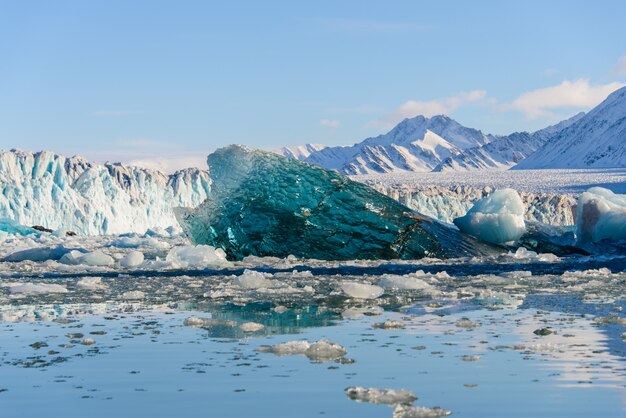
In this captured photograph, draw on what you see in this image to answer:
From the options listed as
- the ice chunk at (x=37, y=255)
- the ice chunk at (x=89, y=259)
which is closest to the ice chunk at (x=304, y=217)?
the ice chunk at (x=89, y=259)

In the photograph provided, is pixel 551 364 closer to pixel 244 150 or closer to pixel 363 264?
pixel 363 264

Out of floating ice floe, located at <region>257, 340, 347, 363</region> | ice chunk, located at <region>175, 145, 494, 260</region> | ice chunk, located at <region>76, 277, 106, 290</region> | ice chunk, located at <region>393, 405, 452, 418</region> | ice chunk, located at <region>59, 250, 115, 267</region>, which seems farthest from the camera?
ice chunk, located at <region>59, 250, 115, 267</region>

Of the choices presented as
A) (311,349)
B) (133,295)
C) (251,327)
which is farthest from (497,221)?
(311,349)

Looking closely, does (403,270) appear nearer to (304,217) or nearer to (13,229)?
(304,217)

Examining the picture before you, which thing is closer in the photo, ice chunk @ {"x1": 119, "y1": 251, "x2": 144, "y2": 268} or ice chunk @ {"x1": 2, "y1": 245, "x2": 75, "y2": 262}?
ice chunk @ {"x1": 119, "y1": 251, "x2": 144, "y2": 268}

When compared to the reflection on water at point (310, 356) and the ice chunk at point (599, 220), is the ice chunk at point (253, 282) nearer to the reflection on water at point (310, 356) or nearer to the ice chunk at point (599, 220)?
the reflection on water at point (310, 356)

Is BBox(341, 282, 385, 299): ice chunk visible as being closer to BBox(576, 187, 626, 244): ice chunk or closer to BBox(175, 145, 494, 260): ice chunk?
BBox(175, 145, 494, 260): ice chunk

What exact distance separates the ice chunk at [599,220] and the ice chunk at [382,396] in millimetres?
11989

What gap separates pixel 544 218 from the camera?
173ft

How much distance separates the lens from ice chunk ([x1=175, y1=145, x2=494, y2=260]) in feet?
48.2

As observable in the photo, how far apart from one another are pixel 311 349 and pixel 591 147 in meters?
189

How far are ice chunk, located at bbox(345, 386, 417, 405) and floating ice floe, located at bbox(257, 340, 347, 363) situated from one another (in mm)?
A: 994

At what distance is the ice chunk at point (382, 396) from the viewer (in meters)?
3.77

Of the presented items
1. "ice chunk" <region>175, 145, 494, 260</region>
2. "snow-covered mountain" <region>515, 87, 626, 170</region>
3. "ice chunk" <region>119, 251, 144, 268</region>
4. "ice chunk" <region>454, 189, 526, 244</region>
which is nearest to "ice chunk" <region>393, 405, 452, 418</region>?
"ice chunk" <region>175, 145, 494, 260</region>
